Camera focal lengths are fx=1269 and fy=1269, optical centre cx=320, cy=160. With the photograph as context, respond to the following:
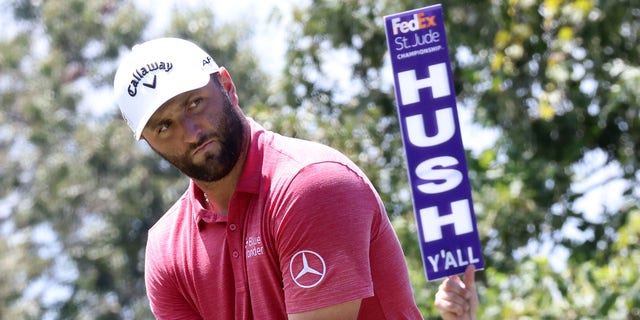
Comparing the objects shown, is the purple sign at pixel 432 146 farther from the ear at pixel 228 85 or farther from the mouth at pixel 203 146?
the mouth at pixel 203 146

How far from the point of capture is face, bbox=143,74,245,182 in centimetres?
309

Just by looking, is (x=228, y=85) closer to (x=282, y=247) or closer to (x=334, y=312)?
(x=282, y=247)

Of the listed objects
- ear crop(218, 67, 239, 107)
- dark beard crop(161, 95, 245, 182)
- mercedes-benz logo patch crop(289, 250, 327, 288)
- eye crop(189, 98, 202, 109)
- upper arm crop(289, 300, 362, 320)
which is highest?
ear crop(218, 67, 239, 107)

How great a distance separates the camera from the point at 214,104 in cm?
Answer: 312

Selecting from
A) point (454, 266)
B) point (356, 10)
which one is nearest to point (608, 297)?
point (356, 10)

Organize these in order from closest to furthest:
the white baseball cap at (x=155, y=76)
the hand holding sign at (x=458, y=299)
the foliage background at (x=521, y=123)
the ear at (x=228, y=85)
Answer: the white baseball cap at (x=155, y=76) < the ear at (x=228, y=85) < the hand holding sign at (x=458, y=299) < the foliage background at (x=521, y=123)

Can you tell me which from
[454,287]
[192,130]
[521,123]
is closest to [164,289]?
[192,130]

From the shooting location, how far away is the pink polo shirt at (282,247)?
9.81 ft

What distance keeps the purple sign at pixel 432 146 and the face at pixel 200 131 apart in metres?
0.57

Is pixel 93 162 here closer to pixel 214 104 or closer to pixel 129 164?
pixel 129 164

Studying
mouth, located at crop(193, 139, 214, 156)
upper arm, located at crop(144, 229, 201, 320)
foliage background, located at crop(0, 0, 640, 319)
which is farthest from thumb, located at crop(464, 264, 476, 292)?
foliage background, located at crop(0, 0, 640, 319)

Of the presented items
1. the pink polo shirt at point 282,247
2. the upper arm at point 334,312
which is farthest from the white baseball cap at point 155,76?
the upper arm at point 334,312

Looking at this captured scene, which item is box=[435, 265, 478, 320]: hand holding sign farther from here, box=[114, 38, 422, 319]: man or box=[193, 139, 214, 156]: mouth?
box=[193, 139, 214, 156]: mouth

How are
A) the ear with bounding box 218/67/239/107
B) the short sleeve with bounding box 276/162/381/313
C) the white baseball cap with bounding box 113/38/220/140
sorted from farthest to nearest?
1. the ear with bounding box 218/67/239/107
2. the white baseball cap with bounding box 113/38/220/140
3. the short sleeve with bounding box 276/162/381/313
